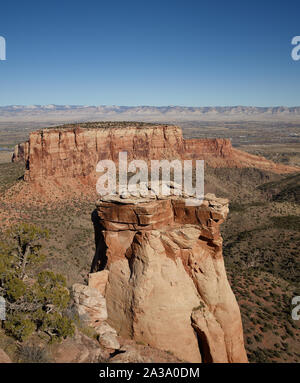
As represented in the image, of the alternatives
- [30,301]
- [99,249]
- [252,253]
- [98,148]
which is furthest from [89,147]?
[30,301]

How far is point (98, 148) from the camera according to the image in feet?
226

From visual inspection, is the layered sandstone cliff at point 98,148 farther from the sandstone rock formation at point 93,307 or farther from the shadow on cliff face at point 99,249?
the sandstone rock formation at point 93,307

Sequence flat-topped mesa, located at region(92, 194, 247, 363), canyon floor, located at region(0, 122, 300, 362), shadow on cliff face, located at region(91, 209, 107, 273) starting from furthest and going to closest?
canyon floor, located at region(0, 122, 300, 362)
shadow on cliff face, located at region(91, 209, 107, 273)
flat-topped mesa, located at region(92, 194, 247, 363)

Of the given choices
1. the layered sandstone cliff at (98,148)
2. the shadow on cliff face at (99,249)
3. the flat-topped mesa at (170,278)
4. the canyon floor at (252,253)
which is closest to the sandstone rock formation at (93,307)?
the flat-topped mesa at (170,278)

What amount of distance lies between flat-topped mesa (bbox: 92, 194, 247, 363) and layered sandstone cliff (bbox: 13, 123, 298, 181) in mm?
47650

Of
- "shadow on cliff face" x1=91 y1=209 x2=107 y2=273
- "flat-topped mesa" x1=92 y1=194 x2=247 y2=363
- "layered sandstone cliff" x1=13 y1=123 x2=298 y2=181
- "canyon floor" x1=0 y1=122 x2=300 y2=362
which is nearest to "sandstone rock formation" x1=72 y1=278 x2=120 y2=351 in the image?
"flat-topped mesa" x1=92 y1=194 x2=247 y2=363

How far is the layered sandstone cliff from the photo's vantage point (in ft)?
191

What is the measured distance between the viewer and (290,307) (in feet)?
82.9

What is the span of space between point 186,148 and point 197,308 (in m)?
86.8

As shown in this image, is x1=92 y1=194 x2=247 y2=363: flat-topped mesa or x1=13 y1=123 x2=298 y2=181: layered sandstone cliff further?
x1=13 y1=123 x2=298 y2=181: layered sandstone cliff

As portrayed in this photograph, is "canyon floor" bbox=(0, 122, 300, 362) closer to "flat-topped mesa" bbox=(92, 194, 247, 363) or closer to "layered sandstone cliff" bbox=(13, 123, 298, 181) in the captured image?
"flat-topped mesa" bbox=(92, 194, 247, 363)

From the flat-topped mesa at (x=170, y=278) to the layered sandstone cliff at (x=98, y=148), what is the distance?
47650 millimetres

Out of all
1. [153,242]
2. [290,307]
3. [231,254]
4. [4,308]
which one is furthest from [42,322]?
[231,254]

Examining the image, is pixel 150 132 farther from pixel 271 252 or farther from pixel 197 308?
pixel 197 308
